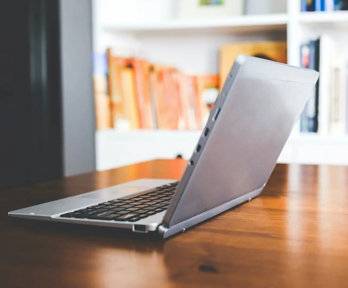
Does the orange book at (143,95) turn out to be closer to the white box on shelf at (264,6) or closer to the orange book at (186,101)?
the orange book at (186,101)

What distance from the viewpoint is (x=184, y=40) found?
268cm

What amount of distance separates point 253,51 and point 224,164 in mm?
1839

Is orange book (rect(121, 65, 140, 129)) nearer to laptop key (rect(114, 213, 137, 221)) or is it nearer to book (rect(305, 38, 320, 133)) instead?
book (rect(305, 38, 320, 133))

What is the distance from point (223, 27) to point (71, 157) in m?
0.88

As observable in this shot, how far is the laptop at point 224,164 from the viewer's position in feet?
2.04

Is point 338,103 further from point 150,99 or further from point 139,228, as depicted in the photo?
point 139,228

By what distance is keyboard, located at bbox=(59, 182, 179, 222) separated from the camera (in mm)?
697

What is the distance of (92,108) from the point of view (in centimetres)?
256

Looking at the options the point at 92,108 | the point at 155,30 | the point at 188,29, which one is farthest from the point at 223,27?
the point at 92,108

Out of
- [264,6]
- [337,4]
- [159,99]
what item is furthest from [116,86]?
[337,4]

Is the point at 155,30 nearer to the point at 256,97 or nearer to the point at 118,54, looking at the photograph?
the point at 118,54

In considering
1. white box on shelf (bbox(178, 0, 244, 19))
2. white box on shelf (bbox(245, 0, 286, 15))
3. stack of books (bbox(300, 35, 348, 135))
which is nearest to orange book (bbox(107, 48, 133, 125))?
white box on shelf (bbox(178, 0, 244, 19))

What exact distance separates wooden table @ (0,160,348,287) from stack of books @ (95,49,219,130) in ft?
5.18

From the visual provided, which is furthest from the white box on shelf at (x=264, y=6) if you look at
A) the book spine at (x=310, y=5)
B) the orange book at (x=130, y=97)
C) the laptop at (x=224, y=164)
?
the laptop at (x=224, y=164)
